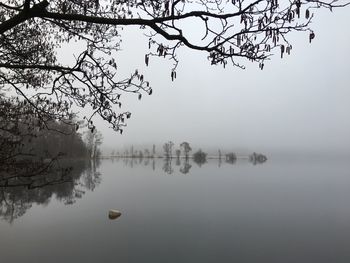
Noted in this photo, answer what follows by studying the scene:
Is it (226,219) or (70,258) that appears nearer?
(70,258)

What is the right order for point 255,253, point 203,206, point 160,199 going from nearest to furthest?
point 255,253 → point 203,206 → point 160,199

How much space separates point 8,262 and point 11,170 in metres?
10.4

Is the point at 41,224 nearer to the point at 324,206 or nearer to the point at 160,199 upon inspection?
the point at 160,199

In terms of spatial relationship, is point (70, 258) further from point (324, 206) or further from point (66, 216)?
point (324, 206)

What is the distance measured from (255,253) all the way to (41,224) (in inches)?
492

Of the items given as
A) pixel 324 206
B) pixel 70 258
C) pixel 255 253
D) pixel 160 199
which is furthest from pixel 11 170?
pixel 324 206

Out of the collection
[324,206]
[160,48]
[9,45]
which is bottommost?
[324,206]

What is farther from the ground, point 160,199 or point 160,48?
point 160,48

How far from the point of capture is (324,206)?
27.9 metres

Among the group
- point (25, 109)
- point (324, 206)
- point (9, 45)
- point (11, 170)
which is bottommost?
point (324, 206)

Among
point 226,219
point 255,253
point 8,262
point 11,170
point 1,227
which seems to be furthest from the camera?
point 226,219

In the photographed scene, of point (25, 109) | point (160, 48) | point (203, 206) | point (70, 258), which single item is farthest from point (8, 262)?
point (203, 206)

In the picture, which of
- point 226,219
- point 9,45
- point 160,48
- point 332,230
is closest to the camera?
point 160,48

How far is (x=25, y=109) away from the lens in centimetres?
578
